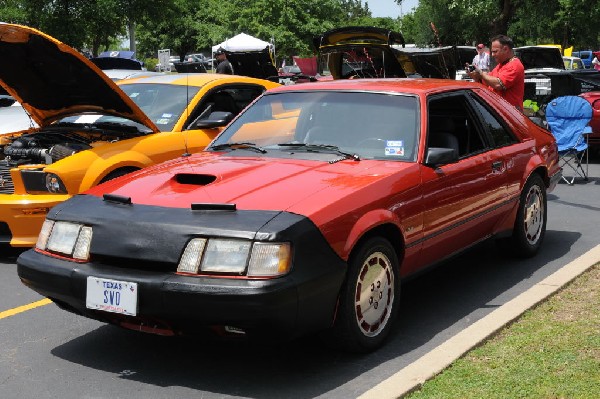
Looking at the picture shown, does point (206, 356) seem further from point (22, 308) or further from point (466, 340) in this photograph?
point (22, 308)

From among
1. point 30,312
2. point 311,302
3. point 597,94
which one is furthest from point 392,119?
point 597,94

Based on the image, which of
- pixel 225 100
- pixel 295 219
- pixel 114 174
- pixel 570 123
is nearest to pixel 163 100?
pixel 225 100

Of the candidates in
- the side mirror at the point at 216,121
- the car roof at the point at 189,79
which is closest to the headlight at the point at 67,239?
the side mirror at the point at 216,121

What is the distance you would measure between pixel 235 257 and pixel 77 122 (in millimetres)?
4603

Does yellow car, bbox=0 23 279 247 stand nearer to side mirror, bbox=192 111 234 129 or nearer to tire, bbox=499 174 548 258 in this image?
side mirror, bbox=192 111 234 129

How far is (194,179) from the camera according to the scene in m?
4.69

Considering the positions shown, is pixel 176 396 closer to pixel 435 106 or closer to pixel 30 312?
pixel 30 312

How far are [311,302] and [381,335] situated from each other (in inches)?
30.6

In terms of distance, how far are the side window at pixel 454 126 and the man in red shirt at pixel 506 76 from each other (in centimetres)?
249

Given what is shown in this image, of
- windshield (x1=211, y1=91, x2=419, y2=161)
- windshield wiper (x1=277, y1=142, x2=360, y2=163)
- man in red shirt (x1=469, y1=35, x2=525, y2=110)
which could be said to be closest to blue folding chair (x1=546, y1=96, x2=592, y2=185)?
man in red shirt (x1=469, y1=35, x2=525, y2=110)

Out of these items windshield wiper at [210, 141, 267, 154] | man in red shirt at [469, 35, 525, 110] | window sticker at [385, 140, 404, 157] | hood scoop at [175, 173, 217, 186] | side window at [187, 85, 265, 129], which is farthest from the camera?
man in red shirt at [469, 35, 525, 110]

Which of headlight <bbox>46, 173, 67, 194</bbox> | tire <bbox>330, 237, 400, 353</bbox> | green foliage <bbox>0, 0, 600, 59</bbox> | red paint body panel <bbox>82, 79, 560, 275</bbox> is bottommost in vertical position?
tire <bbox>330, 237, 400, 353</bbox>

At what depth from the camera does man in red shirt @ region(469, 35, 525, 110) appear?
8.49 metres

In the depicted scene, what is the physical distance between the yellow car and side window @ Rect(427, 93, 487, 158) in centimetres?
191
